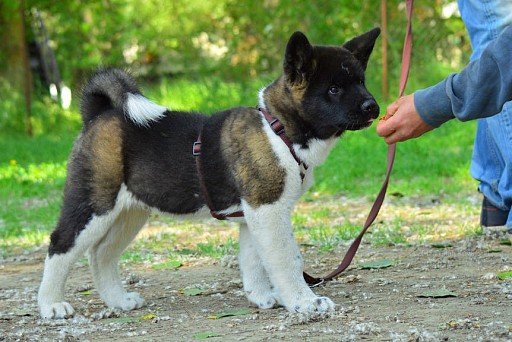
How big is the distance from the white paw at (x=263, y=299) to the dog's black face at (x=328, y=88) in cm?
83

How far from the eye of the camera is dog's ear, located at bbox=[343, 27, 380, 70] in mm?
4367

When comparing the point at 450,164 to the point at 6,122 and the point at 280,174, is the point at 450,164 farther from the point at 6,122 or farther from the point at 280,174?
the point at 6,122

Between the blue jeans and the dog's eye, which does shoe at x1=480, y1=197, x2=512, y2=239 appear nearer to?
the blue jeans

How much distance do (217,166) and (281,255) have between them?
54 centimetres

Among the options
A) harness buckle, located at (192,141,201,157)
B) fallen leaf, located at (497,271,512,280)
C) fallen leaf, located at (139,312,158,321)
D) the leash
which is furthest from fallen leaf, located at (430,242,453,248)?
fallen leaf, located at (139,312,158,321)

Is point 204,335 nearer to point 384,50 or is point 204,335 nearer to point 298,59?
point 298,59

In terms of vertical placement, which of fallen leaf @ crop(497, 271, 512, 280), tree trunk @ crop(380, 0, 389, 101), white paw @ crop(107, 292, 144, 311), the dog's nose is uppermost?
tree trunk @ crop(380, 0, 389, 101)

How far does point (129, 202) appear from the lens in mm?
4520

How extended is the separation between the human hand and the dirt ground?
0.78 m

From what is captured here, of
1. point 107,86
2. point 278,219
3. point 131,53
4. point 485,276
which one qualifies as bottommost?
point 485,276

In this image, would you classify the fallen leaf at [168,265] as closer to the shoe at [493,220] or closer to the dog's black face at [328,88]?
the dog's black face at [328,88]

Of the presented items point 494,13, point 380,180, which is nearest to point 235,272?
point 494,13

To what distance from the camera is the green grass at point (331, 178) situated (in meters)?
6.60

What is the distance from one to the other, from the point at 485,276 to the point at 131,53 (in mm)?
13082
